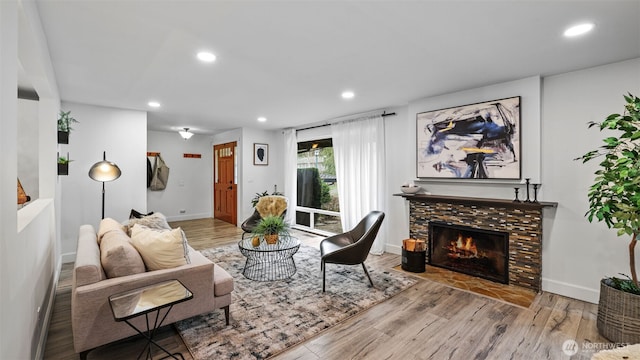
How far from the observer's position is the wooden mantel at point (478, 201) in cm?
309

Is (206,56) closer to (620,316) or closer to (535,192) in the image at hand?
(535,192)

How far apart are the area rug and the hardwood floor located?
0.11 m

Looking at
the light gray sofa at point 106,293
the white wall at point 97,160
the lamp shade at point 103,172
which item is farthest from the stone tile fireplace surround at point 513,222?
the white wall at point 97,160

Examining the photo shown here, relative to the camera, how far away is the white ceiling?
189 centimetres

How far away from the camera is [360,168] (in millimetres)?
5020

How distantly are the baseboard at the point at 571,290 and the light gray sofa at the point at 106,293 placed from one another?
11.4ft

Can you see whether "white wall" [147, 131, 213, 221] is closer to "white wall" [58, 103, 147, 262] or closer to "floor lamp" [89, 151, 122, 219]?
"white wall" [58, 103, 147, 262]

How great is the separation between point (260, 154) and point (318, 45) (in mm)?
4797

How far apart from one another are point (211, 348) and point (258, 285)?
3.89 feet

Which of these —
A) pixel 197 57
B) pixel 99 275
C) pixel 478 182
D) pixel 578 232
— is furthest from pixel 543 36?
pixel 99 275

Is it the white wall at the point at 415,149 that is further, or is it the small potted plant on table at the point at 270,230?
the small potted plant on table at the point at 270,230

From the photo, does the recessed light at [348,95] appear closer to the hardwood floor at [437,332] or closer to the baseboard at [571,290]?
the hardwood floor at [437,332]

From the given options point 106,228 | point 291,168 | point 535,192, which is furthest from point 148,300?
point 291,168

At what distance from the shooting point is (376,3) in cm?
182
